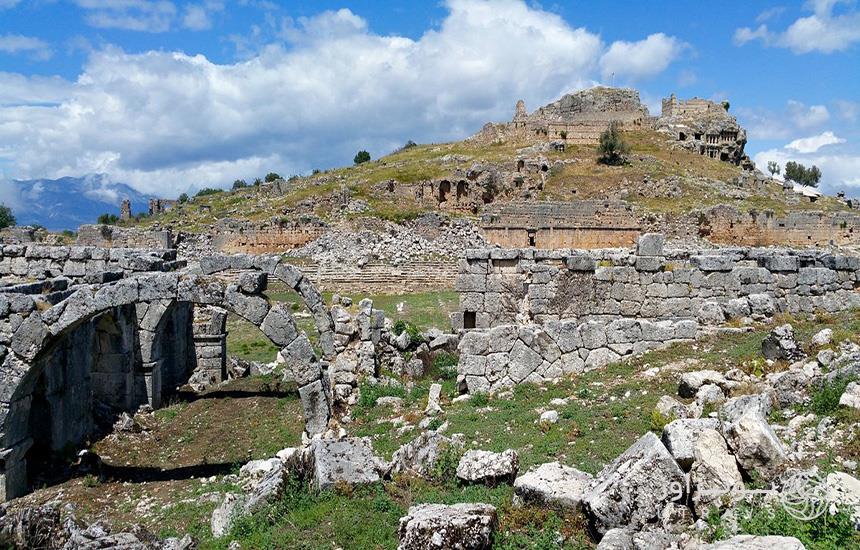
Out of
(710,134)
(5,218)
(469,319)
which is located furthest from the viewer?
(710,134)

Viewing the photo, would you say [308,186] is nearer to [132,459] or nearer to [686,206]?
[686,206]

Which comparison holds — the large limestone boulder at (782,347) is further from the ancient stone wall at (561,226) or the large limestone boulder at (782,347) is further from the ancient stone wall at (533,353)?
the ancient stone wall at (561,226)

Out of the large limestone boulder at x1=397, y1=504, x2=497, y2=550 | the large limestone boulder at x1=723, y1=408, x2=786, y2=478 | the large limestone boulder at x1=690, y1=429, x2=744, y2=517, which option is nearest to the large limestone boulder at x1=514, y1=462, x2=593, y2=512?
the large limestone boulder at x1=397, y1=504, x2=497, y2=550

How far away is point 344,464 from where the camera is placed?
7293 mm

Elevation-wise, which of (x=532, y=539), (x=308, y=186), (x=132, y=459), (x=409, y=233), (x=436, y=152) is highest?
(x=436, y=152)

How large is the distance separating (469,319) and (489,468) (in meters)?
8.95

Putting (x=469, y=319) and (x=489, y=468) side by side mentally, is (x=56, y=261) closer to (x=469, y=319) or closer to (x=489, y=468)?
(x=469, y=319)

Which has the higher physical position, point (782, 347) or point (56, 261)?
point (56, 261)

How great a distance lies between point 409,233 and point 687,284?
92.2 feet

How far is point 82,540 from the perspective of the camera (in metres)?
6.88

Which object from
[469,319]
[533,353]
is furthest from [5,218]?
[533,353]

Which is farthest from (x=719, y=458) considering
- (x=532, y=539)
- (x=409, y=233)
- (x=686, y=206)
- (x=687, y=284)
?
(x=686, y=206)

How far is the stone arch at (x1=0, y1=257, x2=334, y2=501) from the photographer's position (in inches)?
358

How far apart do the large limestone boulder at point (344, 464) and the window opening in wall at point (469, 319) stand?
7703 millimetres
